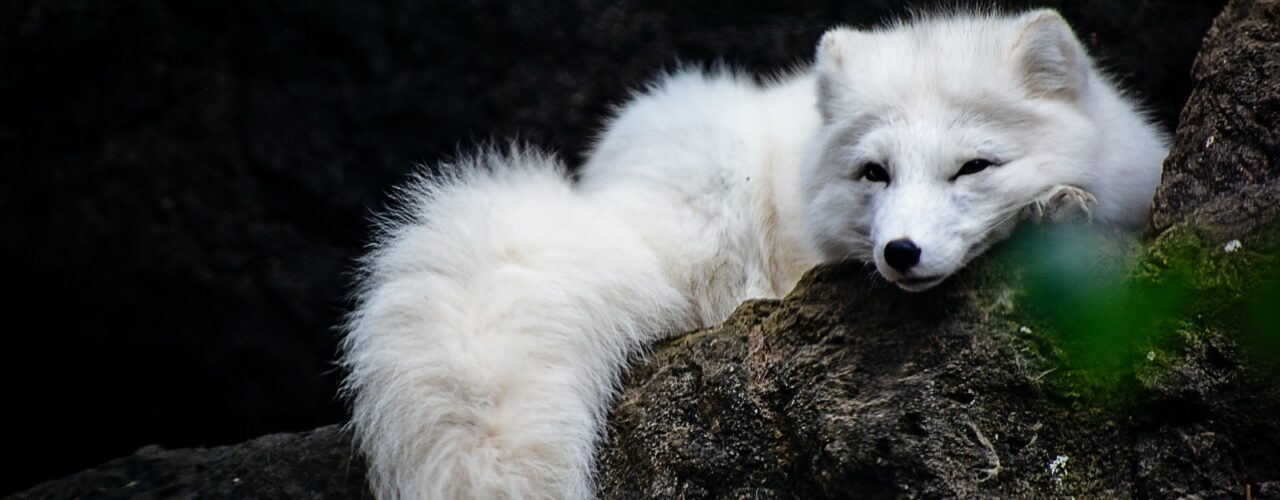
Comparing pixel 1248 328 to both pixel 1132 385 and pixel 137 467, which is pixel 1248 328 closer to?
pixel 1132 385

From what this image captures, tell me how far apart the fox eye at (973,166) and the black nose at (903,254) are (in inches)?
10.6

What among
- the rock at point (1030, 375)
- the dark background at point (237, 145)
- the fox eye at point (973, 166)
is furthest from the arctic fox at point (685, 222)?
the dark background at point (237, 145)

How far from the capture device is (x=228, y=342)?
387cm

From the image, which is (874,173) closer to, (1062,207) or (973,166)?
(973,166)

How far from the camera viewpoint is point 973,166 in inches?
95.3

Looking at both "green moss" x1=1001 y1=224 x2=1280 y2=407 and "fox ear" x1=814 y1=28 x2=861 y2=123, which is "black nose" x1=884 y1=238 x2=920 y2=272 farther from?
"fox ear" x1=814 y1=28 x2=861 y2=123

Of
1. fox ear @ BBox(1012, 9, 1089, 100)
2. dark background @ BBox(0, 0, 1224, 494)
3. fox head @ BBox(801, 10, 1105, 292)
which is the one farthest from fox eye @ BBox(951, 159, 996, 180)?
dark background @ BBox(0, 0, 1224, 494)

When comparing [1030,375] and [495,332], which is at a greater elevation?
[495,332]

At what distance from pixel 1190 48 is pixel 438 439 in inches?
98.6

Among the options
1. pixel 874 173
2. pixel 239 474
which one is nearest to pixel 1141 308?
pixel 874 173

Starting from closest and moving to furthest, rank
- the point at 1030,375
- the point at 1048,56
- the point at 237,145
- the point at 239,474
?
1. the point at 1030,375
2. the point at 1048,56
3. the point at 239,474
4. the point at 237,145

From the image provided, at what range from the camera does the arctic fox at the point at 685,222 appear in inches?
94.1

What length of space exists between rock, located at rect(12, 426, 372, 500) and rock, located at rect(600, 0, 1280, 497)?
0.64 m

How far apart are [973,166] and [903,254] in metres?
0.34
